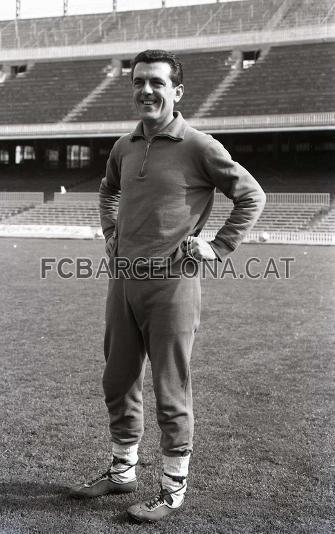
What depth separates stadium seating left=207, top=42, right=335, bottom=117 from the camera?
28000 millimetres

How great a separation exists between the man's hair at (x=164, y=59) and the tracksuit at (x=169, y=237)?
215mm

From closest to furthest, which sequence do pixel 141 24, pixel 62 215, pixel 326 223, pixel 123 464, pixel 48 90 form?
pixel 123 464
pixel 326 223
pixel 62 215
pixel 48 90
pixel 141 24

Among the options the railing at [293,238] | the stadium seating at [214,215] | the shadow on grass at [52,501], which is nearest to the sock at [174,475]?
the shadow on grass at [52,501]

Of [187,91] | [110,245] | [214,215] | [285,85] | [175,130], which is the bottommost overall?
[214,215]

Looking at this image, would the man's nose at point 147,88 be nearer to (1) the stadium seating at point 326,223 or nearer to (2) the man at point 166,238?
(2) the man at point 166,238

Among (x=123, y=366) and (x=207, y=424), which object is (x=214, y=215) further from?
(x=123, y=366)

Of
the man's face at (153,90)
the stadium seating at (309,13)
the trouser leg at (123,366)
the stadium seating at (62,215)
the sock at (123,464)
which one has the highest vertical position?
the stadium seating at (309,13)

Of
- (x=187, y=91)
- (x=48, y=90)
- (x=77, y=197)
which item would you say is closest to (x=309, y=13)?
(x=187, y=91)

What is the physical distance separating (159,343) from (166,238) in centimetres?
50

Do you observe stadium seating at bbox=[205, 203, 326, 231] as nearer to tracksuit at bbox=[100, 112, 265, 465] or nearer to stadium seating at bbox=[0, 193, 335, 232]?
stadium seating at bbox=[0, 193, 335, 232]

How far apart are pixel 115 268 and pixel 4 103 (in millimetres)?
33104

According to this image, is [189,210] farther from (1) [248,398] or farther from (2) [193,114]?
(2) [193,114]

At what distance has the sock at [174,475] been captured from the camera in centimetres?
297

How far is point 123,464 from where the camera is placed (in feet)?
10.5
